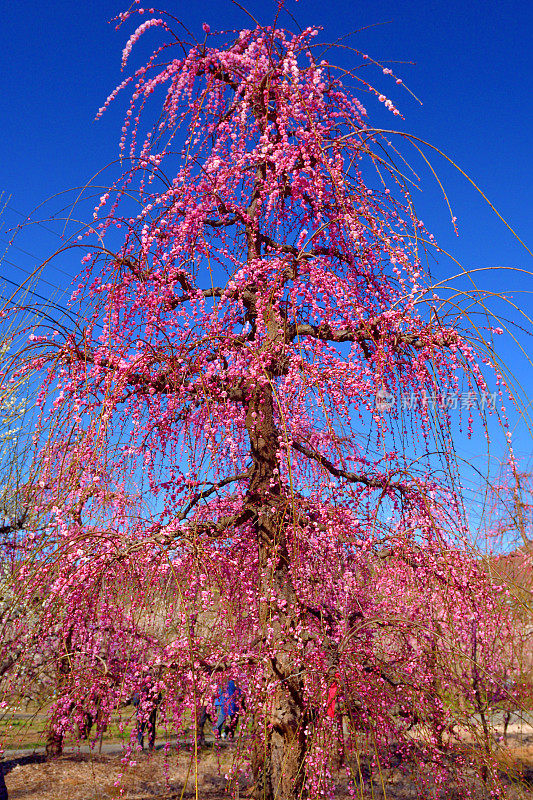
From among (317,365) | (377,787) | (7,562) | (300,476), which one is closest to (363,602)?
(300,476)

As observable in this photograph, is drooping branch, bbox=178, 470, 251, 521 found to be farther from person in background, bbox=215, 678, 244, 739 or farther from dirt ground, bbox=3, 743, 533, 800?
dirt ground, bbox=3, 743, 533, 800

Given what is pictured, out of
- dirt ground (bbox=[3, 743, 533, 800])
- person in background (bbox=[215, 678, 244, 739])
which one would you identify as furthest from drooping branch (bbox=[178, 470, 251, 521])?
dirt ground (bbox=[3, 743, 533, 800])

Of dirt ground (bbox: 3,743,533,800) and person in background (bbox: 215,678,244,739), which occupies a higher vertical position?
person in background (bbox: 215,678,244,739)

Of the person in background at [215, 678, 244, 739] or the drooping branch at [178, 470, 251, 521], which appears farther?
the person in background at [215, 678, 244, 739]

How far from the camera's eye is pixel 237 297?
15.3ft

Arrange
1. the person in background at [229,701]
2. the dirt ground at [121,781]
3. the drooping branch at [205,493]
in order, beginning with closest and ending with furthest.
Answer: the drooping branch at [205,493]
the person in background at [229,701]
the dirt ground at [121,781]

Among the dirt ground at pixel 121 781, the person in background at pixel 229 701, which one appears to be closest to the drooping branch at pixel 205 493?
the person in background at pixel 229 701

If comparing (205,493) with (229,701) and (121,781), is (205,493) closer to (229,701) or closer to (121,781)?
(229,701)

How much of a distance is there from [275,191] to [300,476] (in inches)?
100

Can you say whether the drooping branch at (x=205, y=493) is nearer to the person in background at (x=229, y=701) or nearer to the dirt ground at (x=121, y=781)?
the person in background at (x=229, y=701)

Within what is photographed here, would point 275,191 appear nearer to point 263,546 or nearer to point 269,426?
point 269,426

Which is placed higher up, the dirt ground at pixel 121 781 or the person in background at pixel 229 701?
the person in background at pixel 229 701

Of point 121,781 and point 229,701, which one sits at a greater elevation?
point 229,701

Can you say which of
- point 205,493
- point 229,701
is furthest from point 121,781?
point 205,493
